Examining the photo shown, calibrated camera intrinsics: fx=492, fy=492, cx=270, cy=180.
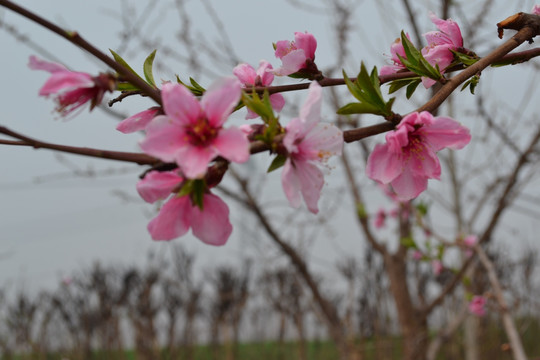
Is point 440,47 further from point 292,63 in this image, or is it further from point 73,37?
point 73,37

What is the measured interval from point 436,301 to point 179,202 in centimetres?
246

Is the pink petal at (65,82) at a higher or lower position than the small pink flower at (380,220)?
lower

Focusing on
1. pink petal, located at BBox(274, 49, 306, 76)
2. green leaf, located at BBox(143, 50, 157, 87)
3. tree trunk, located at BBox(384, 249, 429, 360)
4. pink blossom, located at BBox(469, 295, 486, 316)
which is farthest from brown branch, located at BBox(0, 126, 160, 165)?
tree trunk, located at BBox(384, 249, 429, 360)

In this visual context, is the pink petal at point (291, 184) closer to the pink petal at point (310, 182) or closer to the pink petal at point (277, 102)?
the pink petal at point (310, 182)

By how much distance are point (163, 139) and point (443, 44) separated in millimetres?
515

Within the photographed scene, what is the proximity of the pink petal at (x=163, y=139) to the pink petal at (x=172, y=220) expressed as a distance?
7cm

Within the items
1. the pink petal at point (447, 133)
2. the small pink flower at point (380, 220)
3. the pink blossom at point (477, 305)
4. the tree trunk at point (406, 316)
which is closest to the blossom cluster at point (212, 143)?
the pink petal at point (447, 133)

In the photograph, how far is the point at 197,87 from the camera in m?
0.74

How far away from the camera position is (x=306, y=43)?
2.64 ft

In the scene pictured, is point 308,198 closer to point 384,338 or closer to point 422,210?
point 422,210

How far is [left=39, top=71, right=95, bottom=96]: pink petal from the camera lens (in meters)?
0.50

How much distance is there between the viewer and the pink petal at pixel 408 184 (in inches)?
27.9

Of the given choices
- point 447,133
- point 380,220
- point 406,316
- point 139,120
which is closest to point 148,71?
point 139,120

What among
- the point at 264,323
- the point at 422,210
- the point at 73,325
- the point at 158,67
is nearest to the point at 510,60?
the point at 422,210
